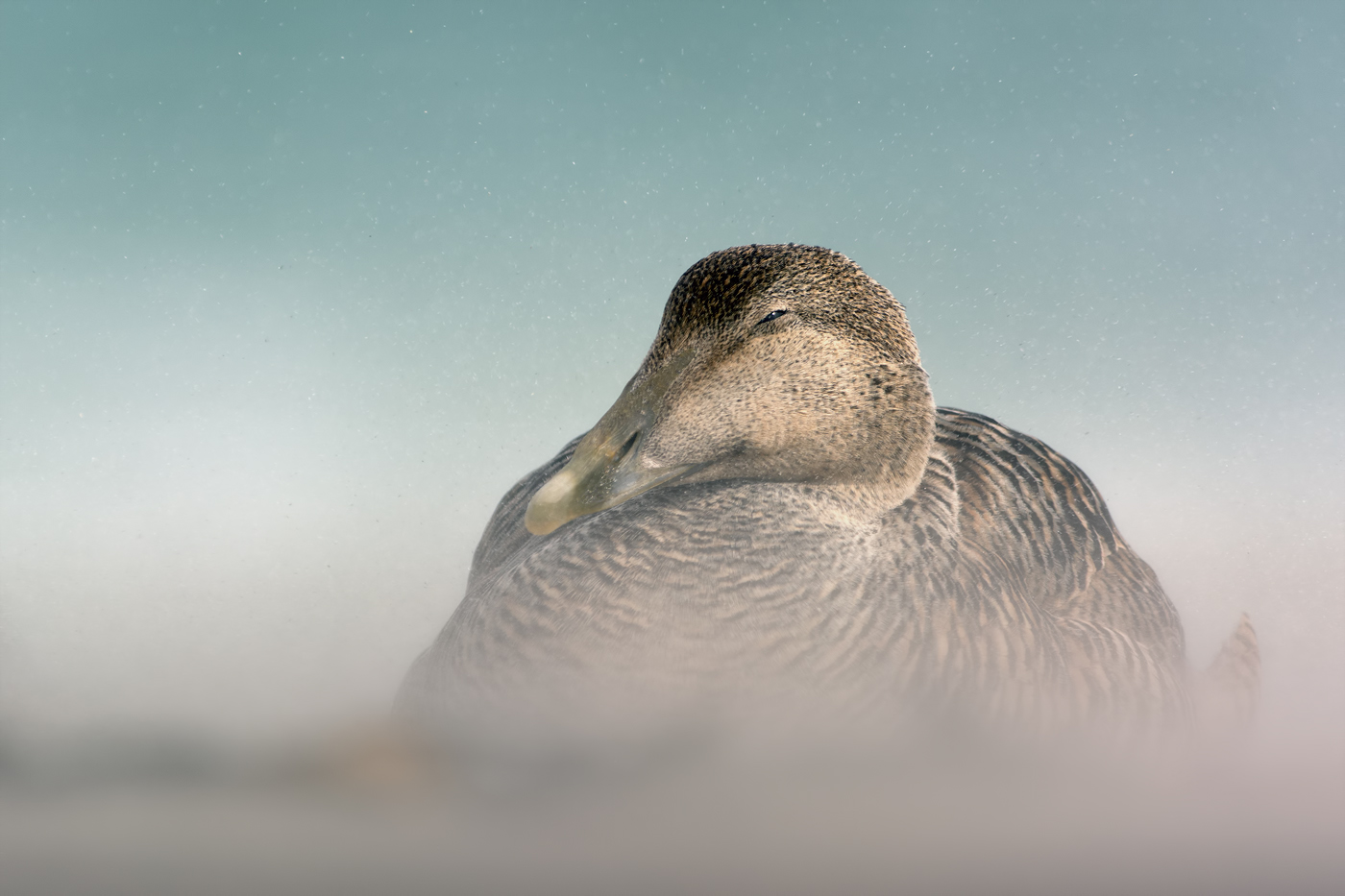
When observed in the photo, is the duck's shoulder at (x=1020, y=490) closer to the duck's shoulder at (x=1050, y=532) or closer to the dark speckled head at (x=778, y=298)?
the duck's shoulder at (x=1050, y=532)

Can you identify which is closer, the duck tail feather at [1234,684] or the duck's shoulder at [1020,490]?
the duck's shoulder at [1020,490]

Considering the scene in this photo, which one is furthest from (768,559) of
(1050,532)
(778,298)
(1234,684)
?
(1234,684)

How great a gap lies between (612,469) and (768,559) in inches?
15.9

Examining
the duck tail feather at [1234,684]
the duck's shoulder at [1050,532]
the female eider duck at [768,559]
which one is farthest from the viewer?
the duck tail feather at [1234,684]

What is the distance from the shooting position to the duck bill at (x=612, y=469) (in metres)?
2.44

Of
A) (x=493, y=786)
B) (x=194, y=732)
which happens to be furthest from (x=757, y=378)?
(x=194, y=732)

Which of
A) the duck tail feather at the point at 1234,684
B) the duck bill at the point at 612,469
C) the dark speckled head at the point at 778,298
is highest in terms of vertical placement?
the dark speckled head at the point at 778,298

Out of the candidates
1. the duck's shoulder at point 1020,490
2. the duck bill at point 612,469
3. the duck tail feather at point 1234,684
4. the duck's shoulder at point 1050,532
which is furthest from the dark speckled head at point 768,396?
the duck tail feather at point 1234,684

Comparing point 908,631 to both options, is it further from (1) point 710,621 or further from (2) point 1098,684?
(2) point 1098,684

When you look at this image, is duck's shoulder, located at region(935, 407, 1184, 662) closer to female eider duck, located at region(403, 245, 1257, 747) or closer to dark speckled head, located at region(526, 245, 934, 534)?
female eider duck, located at region(403, 245, 1257, 747)

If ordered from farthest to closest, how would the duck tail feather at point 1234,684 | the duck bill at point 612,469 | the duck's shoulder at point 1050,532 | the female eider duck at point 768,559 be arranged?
the duck tail feather at point 1234,684, the duck's shoulder at point 1050,532, the duck bill at point 612,469, the female eider duck at point 768,559

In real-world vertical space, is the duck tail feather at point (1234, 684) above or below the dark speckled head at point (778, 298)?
below

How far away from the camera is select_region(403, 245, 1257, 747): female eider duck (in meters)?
2.30

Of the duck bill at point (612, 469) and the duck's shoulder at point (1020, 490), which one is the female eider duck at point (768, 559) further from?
the duck's shoulder at point (1020, 490)
